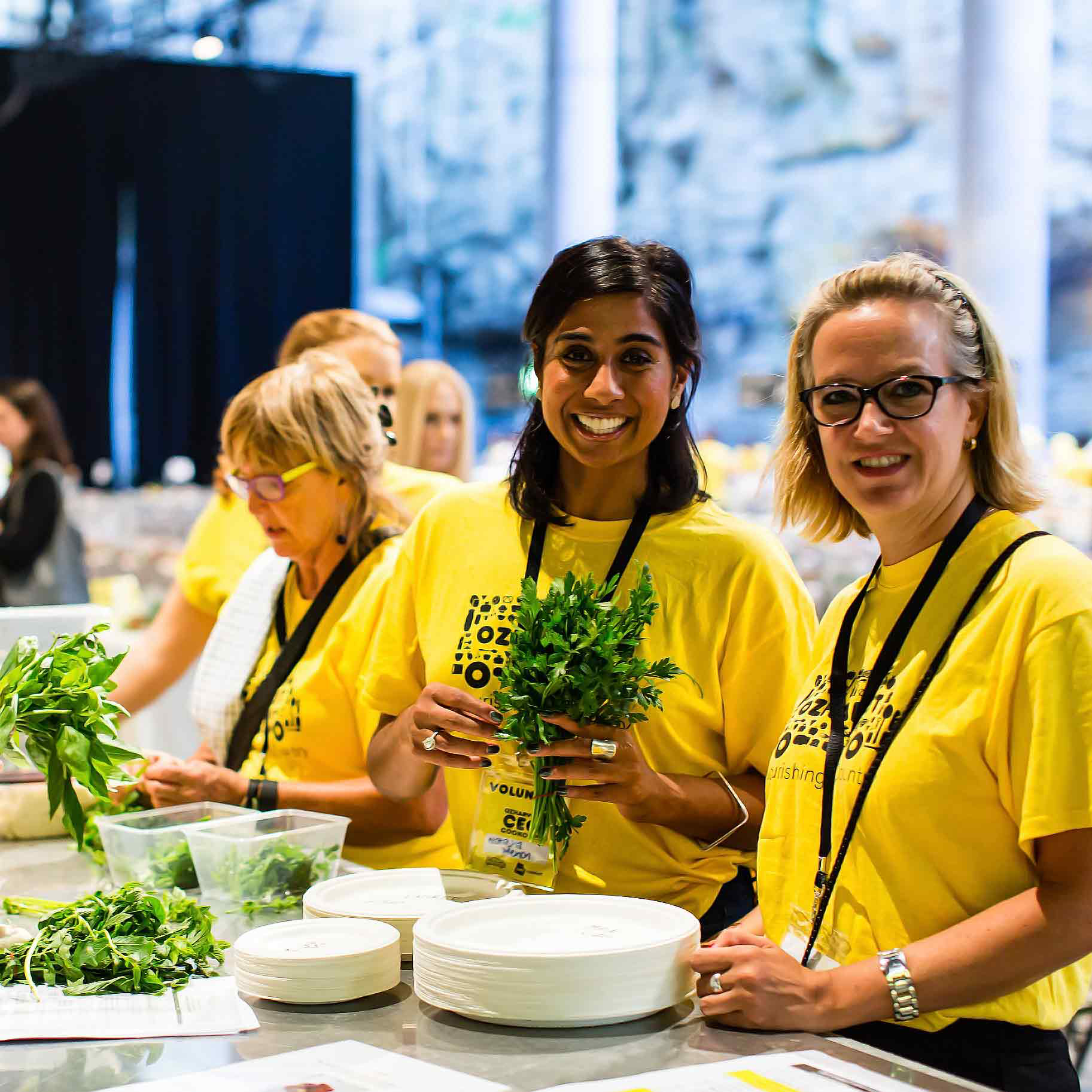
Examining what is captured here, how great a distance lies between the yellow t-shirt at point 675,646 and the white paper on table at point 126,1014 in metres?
0.59

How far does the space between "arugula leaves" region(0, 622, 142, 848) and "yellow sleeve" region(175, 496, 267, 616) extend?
1.62 meters

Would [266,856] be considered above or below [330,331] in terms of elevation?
below

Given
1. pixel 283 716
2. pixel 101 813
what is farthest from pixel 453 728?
pixel 101 813

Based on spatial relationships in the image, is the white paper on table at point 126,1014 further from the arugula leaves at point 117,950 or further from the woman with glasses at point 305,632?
the woman with glasses at point 305,632

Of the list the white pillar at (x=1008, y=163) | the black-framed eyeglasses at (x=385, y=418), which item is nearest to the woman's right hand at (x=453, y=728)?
the black-framed eyeglasses at (x=385, y=418)

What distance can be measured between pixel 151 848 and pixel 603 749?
0.81 meters

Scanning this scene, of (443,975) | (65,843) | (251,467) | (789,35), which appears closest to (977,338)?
(443,975)

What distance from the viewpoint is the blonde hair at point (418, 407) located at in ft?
14.8

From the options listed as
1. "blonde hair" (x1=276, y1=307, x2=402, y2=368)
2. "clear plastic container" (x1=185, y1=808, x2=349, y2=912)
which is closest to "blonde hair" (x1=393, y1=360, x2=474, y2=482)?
"blonde hair" (x1=276, y1=307, x2=402, y2=368)

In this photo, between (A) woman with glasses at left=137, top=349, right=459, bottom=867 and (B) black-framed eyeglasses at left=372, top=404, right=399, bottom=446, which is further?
(B) black-framed eyeglasses at left=372, top=404, right=399, bottom=446

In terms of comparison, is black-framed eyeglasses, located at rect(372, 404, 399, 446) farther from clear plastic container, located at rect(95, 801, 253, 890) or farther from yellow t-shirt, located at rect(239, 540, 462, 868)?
clear plastic container, located at rect(95, 801, 253, 890)

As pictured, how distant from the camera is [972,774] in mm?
1535

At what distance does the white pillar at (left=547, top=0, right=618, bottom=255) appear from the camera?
37.2ft

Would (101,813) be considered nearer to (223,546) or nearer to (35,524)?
(223,546)
